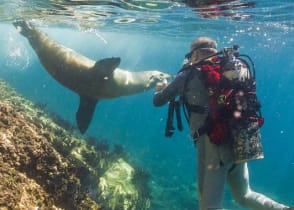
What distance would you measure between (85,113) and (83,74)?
1.24 m

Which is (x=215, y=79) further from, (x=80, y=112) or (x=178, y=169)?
(x=178, y=169)

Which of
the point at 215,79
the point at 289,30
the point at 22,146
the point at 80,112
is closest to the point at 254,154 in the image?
the point at 215,79

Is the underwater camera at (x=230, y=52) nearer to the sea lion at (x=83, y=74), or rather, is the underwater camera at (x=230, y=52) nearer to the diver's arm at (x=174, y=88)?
the diver's arm at (x=174, y=88)

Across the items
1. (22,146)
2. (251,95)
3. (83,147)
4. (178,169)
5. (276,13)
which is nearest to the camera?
(22,146)

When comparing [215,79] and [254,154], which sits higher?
[215,79]

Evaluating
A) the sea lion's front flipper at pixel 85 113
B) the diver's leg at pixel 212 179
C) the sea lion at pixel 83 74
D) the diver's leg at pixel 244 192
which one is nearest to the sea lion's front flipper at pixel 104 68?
the sea lion at pixel 83 74

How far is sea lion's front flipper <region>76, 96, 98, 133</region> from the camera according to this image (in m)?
9.62

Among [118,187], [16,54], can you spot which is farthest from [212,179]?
[16,54]

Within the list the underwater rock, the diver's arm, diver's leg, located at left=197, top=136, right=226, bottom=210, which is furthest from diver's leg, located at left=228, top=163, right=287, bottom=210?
the underwater rock

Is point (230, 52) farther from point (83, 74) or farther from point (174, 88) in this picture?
point (83, 74)

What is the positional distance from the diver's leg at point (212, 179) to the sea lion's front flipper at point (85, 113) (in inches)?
204

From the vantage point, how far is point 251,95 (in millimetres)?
5008

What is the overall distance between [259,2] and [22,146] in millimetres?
12255

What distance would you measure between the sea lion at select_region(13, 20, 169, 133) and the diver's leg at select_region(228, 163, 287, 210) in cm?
516
